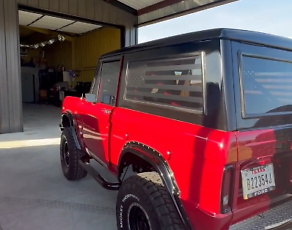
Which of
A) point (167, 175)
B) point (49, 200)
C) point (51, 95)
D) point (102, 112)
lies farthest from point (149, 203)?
point (51, 95)

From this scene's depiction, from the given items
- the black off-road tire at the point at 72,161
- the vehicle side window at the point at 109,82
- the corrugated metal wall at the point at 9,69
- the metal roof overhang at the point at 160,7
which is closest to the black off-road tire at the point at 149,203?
the vehicle side window at the point at 109,82

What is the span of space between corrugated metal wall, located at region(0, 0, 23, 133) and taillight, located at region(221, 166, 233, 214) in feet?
24.5

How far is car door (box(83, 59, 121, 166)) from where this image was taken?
263 centimetres

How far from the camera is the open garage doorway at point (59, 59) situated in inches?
508

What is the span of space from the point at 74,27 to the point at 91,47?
164cm

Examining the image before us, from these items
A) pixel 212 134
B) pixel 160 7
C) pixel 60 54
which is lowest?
pixel 212 134

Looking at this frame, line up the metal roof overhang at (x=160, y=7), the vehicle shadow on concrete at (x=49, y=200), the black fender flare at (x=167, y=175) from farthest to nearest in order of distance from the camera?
the metal roof overhang at (x=160, y=7) → the vehicle shadow on concrete at (x=49, y=200) → the black fender flare at (x=167, y=175)

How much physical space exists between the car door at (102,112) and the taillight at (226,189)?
1442mm

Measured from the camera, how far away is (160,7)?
29.0ft

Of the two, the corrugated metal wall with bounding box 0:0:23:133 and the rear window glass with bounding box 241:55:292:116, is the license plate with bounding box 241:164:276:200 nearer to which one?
the rear window glass with bounding box 241:55:292:116

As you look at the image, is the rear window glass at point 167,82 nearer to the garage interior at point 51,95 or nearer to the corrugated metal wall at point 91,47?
the garage interior at point 51,95

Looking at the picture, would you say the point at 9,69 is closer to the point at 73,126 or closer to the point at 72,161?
the point at 73,126

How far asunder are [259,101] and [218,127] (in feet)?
Answer: 1.28

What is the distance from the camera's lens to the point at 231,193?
55.9 inches
